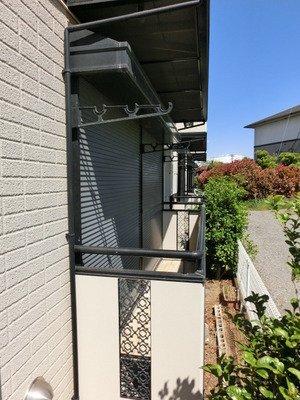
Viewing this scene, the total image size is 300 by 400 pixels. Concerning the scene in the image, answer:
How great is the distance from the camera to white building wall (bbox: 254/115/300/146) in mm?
28962

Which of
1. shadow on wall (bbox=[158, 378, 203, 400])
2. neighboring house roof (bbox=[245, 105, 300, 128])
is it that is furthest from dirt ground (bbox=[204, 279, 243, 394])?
neighboring house roof (bbox=[245, 105, 300, 128])

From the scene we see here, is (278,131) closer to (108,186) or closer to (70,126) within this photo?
(108,186)

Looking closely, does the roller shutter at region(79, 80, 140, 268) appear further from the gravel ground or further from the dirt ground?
the gravel ground

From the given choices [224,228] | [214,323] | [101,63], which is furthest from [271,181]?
[101,63]

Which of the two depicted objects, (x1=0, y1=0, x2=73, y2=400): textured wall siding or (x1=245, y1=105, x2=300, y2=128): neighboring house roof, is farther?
(x1=245, y1=105, x2=300, y2=128): neighboring house roof

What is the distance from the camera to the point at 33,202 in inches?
68.6

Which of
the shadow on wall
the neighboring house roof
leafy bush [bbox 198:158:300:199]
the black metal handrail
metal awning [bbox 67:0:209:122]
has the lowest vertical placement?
the shadow on wall

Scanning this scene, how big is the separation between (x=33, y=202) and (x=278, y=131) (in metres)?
34.7

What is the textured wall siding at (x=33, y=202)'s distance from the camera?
4.94 feet

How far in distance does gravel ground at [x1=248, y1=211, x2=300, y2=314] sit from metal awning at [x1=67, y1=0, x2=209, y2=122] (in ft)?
6.96

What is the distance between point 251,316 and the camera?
3943 mm

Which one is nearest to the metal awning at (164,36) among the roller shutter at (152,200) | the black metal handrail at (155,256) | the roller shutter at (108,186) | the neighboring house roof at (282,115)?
the roller shutter at (108,186)

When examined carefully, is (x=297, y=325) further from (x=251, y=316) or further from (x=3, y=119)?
(x=251, y=316)

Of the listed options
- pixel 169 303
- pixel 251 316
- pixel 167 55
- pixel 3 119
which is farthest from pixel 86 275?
pixel 251 316
